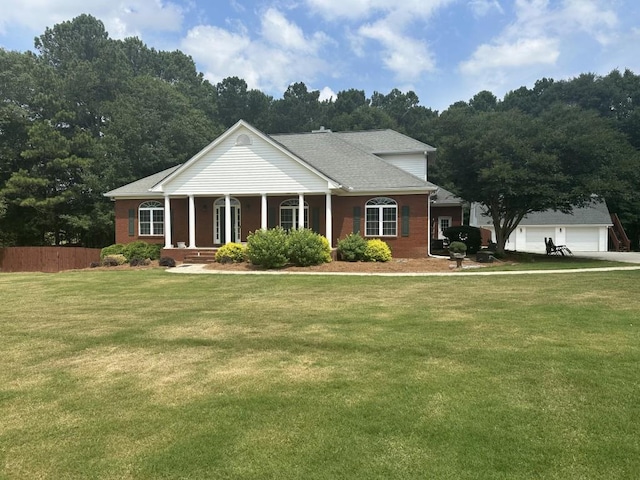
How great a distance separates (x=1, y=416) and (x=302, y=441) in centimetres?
275

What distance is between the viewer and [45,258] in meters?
24.2

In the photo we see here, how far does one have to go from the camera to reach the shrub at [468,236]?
2555 centimetres

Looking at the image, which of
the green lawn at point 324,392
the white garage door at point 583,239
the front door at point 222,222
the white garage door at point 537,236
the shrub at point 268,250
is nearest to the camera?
the green lawn at point 324,392

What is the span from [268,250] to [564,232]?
1103 inches

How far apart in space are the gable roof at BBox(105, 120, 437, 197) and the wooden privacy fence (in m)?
3.59

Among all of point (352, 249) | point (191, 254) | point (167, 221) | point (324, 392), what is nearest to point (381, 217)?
point (352, 249)

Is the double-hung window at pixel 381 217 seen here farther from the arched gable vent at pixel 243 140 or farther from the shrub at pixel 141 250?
the shrub at pixel 141 250

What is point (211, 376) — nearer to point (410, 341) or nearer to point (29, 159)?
point (410, 341)

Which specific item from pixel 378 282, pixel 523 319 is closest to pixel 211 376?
pixel 523 319

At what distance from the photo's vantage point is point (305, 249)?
18641 mm

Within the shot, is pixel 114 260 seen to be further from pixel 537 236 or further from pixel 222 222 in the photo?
pixel 537 236

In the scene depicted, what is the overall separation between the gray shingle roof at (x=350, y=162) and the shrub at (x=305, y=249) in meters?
3.85

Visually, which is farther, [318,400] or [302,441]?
[318,400]

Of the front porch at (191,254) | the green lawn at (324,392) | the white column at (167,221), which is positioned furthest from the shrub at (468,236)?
the green lawn at (324,392)
